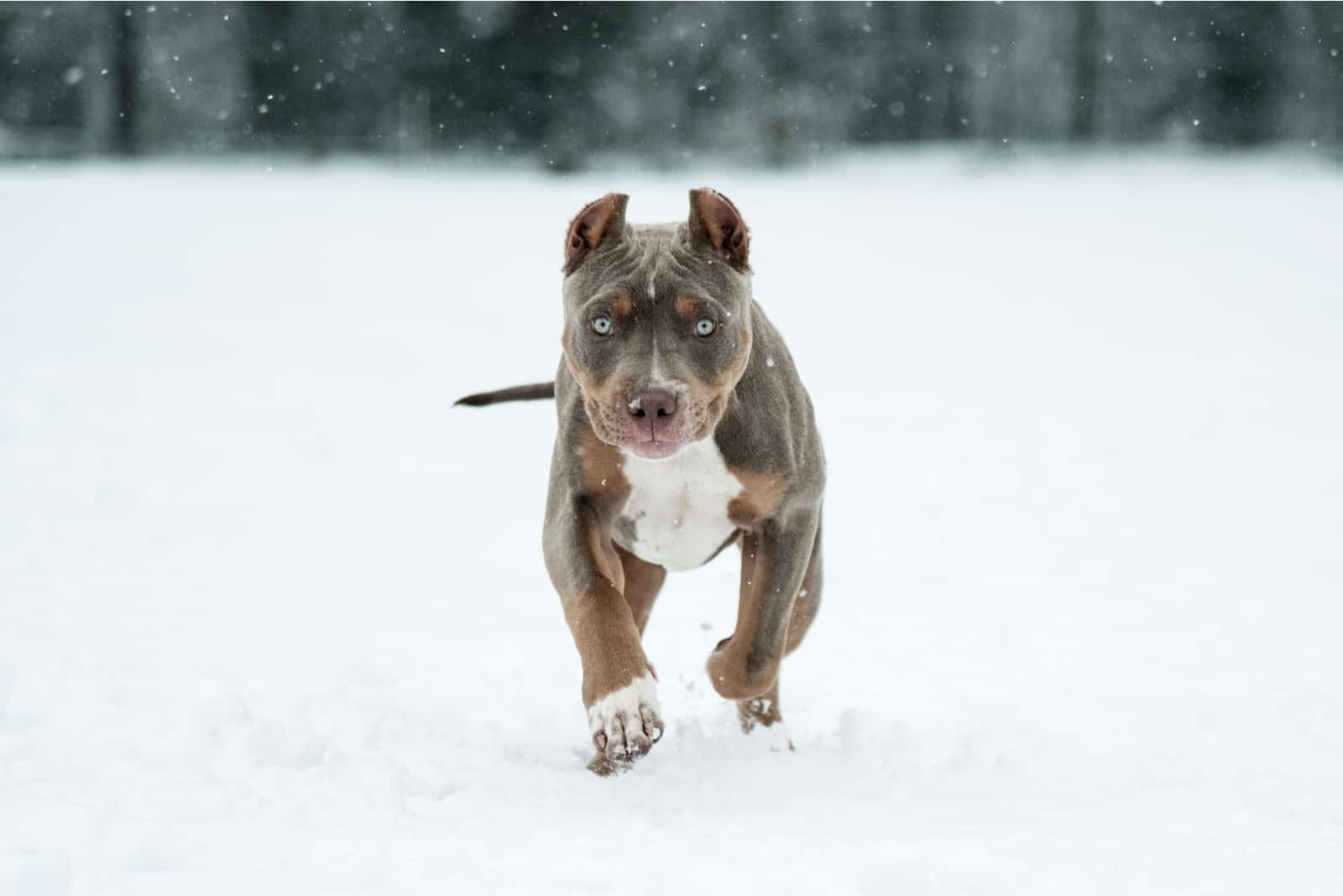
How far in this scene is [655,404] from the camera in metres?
4.21

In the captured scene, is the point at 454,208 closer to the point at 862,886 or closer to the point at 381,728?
the point at 381,728

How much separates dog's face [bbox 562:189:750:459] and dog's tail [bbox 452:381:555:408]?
0.99 meters

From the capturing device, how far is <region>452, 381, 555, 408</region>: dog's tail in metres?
5.75

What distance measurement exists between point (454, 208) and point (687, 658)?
2075 centimetres

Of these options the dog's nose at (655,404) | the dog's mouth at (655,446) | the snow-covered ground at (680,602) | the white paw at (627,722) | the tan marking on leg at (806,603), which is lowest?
the snow-covered ground at (680,602)

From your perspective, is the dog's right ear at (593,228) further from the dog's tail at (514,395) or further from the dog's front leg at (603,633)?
the dog's tail at (514,395)

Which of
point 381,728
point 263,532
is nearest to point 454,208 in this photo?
point 263,532

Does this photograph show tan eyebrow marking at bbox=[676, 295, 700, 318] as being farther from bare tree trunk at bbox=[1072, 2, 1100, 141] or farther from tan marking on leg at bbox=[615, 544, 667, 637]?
bare tree trunk at bbox=[1072, 2, 1100, 141]

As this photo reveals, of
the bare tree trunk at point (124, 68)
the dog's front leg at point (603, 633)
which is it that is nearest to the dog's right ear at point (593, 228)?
the dog's front leg at point (603, 633)

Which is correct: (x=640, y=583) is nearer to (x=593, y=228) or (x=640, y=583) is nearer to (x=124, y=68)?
(x=593, y=228)

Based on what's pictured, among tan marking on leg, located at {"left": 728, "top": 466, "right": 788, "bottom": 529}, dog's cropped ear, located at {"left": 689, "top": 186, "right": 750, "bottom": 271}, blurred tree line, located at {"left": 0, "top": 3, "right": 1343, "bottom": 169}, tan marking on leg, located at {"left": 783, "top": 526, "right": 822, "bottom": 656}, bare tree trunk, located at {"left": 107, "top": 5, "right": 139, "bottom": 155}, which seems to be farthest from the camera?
bare tree trunk, located at {"left": 107, "top": 5, "right": 139, "bottom": 155}

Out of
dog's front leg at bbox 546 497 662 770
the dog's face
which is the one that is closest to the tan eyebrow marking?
the dog's face

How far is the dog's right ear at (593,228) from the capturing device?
475cm

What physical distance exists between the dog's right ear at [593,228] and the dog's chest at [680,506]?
2.22ft
